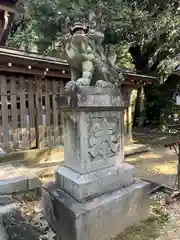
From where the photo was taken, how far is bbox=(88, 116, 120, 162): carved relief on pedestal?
8.37 feet

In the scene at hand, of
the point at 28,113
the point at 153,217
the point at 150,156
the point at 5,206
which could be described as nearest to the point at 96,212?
the point at 153,217

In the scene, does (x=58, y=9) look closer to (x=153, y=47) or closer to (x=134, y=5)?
(x=134, y=5)

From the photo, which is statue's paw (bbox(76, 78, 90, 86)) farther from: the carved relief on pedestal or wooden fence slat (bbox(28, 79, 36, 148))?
wooden fence slat (bbox(28, 79, 36, 148))

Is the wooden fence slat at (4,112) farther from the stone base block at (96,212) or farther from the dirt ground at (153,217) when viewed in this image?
the stone base block at (96,212)

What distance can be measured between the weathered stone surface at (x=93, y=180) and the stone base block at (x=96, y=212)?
7cm

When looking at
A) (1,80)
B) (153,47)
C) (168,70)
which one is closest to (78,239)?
(1,80)

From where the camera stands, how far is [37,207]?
3334 mm

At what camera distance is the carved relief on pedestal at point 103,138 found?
8.37 ft

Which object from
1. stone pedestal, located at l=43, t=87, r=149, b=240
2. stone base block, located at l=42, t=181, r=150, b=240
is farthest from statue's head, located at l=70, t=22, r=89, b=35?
stone base block, located at l=42, t=181, r=150, b=240

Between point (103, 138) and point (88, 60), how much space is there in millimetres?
935

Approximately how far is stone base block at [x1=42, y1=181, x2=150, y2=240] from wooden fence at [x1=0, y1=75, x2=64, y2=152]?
3.03 metres

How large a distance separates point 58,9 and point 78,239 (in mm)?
8633

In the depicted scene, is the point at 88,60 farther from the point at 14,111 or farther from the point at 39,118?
the point at 39,118

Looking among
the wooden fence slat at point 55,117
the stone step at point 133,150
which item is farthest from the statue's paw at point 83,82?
the stone step at point 133,150
